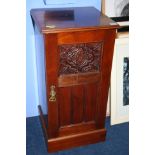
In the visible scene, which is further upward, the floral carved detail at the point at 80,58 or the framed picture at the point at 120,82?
the floral carved detail at the point at 80,58

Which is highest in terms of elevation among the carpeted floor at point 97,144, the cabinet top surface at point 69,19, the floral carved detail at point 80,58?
the cabinet top surface at point 69,19

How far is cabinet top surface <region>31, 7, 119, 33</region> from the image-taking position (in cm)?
161

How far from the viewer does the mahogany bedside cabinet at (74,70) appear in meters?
1.65

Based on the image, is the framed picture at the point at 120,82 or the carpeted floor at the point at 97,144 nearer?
the carpeted floor at the point at 97,144

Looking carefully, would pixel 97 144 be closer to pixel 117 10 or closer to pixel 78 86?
pixel 78 86

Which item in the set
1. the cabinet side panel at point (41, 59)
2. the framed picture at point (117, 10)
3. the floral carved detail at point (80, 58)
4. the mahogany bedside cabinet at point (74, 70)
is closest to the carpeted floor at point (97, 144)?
the mahogany bedside cabinet at point (74, 70)

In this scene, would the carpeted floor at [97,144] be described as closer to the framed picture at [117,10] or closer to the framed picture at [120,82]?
the framed picture at [120,82]

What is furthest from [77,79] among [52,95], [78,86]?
[52,95]

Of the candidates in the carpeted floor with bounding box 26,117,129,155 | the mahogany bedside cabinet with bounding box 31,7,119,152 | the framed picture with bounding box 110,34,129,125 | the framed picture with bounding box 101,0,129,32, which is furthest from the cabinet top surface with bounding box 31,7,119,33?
the carpeted floor with bounding box 26,117,129,155

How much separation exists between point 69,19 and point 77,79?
0.38m

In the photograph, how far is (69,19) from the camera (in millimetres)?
1773
